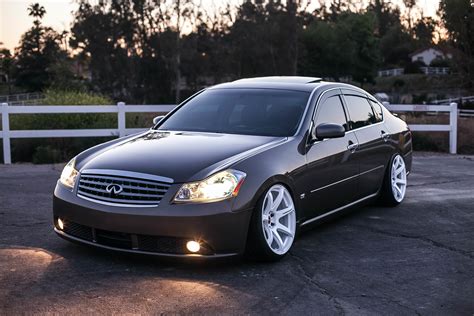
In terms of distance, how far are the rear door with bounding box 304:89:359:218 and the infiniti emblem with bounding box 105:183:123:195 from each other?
5.69 ft

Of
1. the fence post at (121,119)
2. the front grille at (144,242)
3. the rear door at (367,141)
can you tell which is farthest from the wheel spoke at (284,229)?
the fence post at (121,119)

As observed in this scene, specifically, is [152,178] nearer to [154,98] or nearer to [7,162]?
[7,162]

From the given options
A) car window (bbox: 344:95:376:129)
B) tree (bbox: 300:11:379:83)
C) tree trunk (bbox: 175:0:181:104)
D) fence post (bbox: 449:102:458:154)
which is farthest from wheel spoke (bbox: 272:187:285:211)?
tree (bbox: 300:11:379:83)

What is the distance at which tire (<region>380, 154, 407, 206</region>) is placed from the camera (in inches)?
296

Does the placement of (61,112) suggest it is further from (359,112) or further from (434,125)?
(434,125)

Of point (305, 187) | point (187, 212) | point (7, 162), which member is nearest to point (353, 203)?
point (305, 187)

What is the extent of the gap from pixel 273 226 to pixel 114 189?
1353mm

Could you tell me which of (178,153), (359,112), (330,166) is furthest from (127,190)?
(359,112)

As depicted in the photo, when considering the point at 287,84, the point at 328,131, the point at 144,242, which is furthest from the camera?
the point at 287,84

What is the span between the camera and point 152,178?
190 inches

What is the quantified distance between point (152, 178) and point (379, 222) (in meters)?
3.11

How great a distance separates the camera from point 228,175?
16.1ft

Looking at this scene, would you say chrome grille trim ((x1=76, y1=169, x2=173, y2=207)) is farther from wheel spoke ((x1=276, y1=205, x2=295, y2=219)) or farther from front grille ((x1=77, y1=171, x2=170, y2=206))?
wheel spoke ((x1=276, y1=205, x2=295, y2=219))

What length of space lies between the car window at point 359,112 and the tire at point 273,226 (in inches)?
71.2
